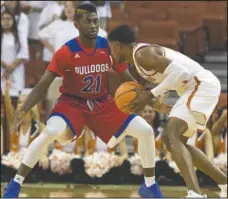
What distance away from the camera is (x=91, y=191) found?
927 centimetres

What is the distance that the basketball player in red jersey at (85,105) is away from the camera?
7012 millimetres

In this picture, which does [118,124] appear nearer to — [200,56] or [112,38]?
[112,38]

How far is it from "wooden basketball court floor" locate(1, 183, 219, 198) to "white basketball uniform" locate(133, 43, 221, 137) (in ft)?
6.41

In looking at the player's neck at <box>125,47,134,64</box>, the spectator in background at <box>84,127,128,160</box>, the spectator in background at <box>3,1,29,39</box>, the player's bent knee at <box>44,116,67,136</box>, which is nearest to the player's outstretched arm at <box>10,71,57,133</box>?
the player's bent knee at <box>44,116,67,136</box>

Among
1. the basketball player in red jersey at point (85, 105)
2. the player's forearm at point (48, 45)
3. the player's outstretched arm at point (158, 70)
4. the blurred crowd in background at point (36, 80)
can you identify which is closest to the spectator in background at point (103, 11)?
the blurred crowd in background at point (36, 80)

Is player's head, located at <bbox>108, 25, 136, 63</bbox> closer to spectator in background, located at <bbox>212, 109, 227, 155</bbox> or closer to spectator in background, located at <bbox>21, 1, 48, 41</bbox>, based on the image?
spectator in background, located at <bbox>212, 109, 227, 155</bbox>

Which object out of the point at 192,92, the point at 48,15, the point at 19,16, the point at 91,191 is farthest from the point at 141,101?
the point at 48,15

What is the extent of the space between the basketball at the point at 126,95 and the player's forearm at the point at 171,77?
202 mm

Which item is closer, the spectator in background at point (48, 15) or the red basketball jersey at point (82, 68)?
the red basketball jersey at point (82, 68)

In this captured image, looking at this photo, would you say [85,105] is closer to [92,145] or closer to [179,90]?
[179,90]

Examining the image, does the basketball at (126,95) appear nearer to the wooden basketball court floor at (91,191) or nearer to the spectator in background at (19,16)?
the wooden basketball court floor at (91,191)

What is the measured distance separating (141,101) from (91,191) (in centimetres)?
277

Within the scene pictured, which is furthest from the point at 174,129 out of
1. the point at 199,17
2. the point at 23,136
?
the point at 199,17

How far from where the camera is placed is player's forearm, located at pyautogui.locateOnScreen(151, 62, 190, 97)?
22.0 feet
